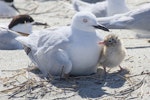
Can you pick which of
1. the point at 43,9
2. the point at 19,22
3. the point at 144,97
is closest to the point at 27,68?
the point at 144,97

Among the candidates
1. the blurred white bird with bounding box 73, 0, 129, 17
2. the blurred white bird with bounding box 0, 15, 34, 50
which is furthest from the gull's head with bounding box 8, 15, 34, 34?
the blurred white bird with bounding box 73, 0, 129, 17

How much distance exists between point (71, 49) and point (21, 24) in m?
2.40

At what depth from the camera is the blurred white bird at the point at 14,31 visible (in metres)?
5.92

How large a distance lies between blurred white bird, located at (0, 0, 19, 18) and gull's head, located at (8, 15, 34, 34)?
5.20 feet

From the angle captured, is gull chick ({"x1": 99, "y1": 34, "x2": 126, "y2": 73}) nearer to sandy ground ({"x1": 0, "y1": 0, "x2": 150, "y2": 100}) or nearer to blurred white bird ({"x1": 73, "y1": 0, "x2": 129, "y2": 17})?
sandy ground ({"x1": 0, "y1": 0, "x2": 150, "y2": 100})

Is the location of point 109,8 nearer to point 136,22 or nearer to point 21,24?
point 136,22

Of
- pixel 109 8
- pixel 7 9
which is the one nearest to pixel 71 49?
pixel 109 8

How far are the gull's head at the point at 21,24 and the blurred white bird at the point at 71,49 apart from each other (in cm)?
199

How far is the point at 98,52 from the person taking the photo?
4.27m

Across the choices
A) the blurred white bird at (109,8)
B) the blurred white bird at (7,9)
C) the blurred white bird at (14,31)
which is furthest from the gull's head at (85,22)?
the blurred white bird at (7,9)

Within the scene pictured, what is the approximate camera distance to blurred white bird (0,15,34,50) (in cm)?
592

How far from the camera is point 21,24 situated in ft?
21.1

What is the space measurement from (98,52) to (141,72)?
41 cm

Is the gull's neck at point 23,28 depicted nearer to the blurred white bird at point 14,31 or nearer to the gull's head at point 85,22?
the blurred white bird at point 14,31
